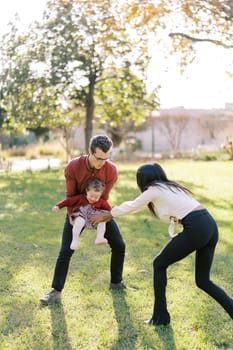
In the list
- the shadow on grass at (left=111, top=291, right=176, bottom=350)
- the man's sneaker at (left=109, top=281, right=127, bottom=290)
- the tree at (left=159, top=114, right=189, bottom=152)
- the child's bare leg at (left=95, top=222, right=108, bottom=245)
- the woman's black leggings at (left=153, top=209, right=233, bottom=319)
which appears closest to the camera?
the shadow on grass at (left=111, top=291, right=176, bottom=350)

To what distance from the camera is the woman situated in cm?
381

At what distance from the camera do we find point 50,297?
14.9 feet

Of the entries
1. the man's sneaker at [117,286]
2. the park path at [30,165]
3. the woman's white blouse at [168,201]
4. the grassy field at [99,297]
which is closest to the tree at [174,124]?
the park path at [30,165]

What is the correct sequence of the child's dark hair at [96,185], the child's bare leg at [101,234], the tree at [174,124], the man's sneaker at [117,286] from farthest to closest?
the tree at [174,124] → the man's sneaker at [117,286] → the child's bare leg at [101,234] → the child's dark hair at [96,185]

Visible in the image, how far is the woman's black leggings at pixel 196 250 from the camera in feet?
12.5

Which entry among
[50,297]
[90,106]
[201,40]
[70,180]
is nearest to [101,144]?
[70,180]

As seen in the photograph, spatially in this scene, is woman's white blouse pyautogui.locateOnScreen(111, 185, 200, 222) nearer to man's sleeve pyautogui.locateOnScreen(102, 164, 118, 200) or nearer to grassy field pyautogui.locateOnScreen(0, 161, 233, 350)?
man's sleeve pyautogui.locateOnScreen(102, 164, 118, 200)

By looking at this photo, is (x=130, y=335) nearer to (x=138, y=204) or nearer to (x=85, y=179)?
(x=138, y=204)

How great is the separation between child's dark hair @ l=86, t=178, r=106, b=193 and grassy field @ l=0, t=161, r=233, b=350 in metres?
1.12

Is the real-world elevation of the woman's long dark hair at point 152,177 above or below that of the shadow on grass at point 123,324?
above

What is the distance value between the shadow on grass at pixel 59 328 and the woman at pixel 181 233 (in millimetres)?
763

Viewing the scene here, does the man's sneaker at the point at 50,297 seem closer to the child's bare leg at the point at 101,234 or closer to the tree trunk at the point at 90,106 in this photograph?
the child's bare leg at the point at 101,234

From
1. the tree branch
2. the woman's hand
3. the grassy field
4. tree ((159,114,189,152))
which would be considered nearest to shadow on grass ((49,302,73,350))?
the grassy field

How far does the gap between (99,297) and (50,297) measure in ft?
1.61
